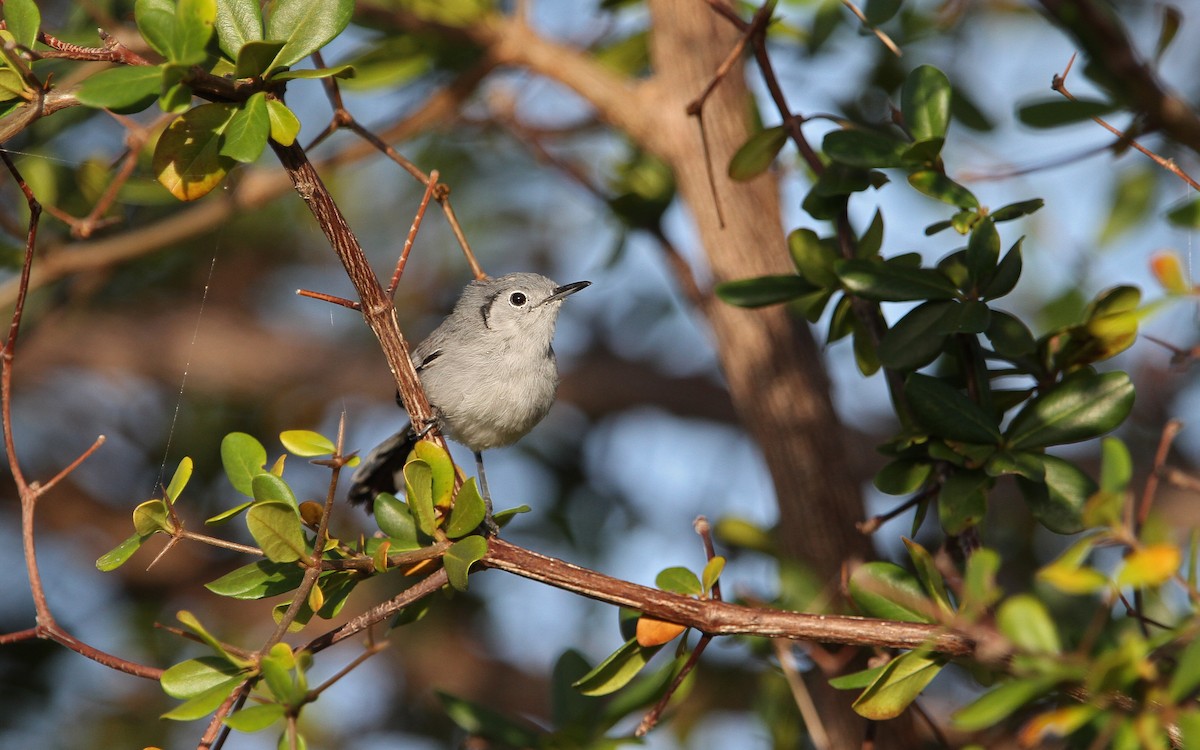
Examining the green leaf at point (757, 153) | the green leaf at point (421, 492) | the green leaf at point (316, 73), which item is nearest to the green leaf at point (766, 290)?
the green leaf at point (757, 153)

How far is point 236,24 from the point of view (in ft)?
5.69

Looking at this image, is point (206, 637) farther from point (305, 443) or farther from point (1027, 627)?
point (1027, 627)

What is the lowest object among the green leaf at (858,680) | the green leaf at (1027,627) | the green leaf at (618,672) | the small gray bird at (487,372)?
the small gray bird at (487,372)

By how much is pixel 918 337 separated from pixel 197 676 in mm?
1348

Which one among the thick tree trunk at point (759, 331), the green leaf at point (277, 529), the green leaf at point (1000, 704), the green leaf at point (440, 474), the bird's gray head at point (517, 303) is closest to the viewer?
the green leaf at point (1000, 704)

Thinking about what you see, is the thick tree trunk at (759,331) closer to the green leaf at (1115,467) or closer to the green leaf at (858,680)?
the green leaf at (858,680)

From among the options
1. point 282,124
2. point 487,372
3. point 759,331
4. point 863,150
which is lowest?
point 487,372

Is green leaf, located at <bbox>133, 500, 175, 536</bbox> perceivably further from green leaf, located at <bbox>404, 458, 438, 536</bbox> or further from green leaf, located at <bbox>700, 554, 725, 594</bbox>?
green leaf, located at <bbox>700, 554, 725, 594</bbox>

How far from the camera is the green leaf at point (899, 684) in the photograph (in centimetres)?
171

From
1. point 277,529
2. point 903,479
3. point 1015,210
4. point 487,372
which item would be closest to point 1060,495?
point 903,479

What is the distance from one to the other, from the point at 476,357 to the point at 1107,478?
2.12m

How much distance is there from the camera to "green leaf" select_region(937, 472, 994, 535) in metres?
1.84

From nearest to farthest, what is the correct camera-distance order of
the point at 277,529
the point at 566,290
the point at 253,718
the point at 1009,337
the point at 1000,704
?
the point at 1000,704, the point at 253,718, the point at 277,529, the point at 1009,337, the point at 566,290

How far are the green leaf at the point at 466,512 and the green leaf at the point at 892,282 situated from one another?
77 cm
